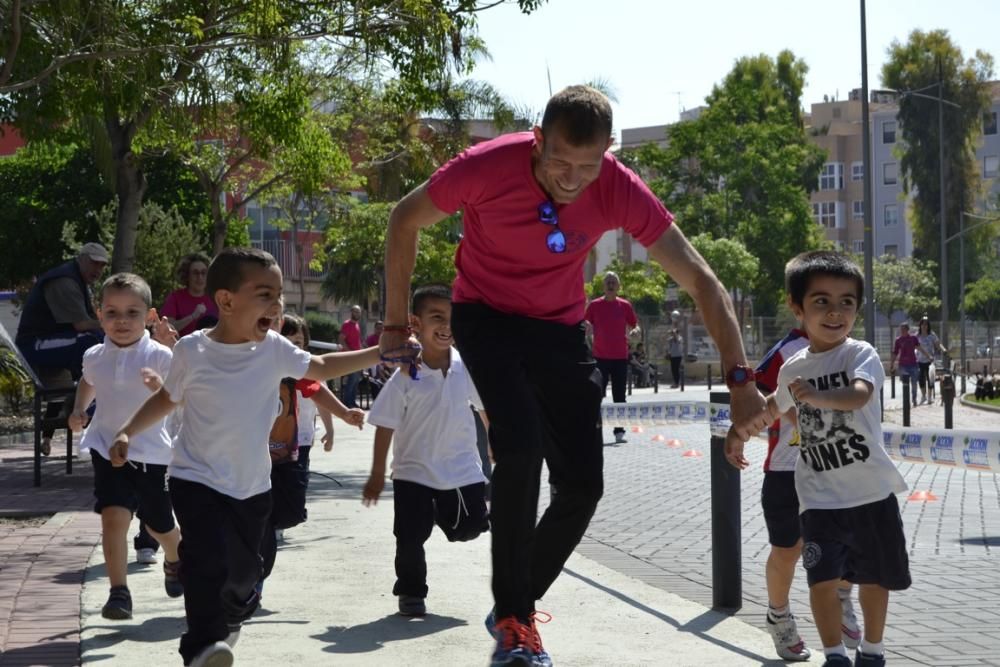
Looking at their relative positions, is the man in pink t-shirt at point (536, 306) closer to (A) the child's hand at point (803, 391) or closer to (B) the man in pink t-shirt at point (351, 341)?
(A) the child's hand at point (803, 391)

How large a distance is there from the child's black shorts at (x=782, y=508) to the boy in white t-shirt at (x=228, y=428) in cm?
167

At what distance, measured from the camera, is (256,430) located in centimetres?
511

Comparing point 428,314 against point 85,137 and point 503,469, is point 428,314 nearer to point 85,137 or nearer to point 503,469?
point 503,469

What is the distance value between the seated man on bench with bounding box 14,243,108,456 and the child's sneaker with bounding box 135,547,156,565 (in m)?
4.67

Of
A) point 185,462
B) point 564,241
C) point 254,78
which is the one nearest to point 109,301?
point 185,462

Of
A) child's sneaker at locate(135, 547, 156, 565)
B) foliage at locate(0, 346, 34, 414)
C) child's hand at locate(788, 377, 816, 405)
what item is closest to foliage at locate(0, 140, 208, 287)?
foliage at locate(0, 346, 34, 414)

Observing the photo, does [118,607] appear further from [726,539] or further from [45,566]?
[726,539]

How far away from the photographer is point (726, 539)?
645 cm

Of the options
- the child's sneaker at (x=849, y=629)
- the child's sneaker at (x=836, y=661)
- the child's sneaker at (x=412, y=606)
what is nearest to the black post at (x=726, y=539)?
the child's sneaker at (x=849, y=629)

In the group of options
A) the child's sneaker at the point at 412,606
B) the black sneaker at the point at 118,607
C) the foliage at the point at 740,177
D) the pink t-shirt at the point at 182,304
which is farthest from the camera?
the foliage at the point at 740,177

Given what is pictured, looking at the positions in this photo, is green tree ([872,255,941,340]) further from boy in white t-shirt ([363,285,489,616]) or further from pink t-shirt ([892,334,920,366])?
boy in white t-shirt ([363,285,489,616])

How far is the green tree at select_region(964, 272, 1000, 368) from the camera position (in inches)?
3226

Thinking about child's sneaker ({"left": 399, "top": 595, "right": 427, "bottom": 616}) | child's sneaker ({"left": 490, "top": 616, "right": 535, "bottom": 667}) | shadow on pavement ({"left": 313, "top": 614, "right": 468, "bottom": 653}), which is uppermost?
child's sneaker ({"left": 490, "top": 616, "right": 535, "bottom": 667})

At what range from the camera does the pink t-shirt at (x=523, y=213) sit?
184 inches
